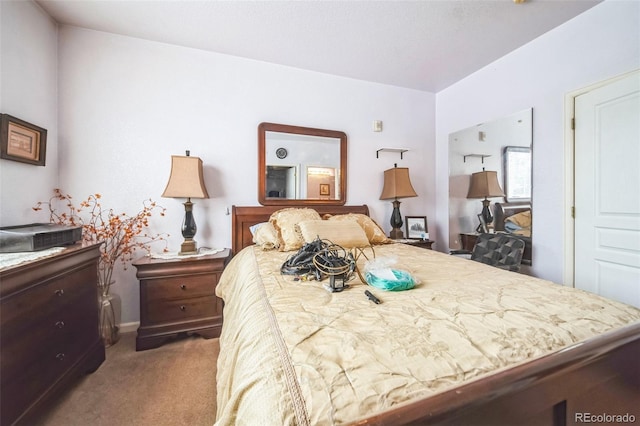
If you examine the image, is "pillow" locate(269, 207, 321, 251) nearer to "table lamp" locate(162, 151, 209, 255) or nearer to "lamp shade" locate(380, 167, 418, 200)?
"table lamp" locate(162, 151, 209, 255)

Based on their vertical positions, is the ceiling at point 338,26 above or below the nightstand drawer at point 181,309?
above

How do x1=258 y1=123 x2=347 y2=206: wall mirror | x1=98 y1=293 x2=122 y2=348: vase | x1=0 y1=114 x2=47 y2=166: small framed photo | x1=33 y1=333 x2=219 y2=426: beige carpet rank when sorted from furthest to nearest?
1. x1=258 y1=123 x2=347 y2=206: wall mirror
2. x1=98 y1=293 x2=122 y2=348: vase
3. x1=0 y1=114 x2=47 y2=166: small framed photo
4. x1=33 y1=333 x2=219 y2=426: beige carpet

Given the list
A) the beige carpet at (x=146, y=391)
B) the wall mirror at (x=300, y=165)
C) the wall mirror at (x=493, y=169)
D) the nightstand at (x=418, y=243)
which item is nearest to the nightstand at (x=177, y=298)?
the beige carpet at (x=146, y=391)

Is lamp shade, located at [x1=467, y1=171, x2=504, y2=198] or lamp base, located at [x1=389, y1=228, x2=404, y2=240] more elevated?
lamp shade, located at [x1=467, y1=171, x2=504, y2=198]

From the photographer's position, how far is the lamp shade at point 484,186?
2.63 metres

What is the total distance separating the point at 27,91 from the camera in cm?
177

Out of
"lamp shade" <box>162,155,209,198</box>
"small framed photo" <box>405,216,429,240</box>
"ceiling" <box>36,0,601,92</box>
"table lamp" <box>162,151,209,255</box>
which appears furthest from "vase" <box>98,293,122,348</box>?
"small framed photo" <box>405,216,429,240</box>

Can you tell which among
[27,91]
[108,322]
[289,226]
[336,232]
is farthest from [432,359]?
Result: [27,91]

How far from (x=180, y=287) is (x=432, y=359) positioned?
1972 mm

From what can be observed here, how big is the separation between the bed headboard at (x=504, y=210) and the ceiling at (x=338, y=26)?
4.86 feet

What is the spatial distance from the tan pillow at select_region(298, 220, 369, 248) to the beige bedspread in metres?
0.87

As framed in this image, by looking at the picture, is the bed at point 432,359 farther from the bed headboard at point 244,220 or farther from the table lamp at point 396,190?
the table lamp at point 396,190

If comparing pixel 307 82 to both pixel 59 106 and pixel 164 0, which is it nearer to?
pixel 164 0

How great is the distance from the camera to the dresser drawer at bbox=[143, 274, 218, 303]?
195 centimetres
